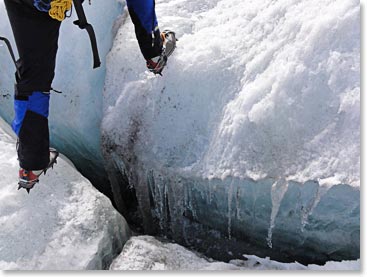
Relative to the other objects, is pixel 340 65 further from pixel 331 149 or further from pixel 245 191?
pixel 245 191

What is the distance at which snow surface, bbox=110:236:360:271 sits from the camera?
1925 mm

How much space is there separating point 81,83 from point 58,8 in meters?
0.72

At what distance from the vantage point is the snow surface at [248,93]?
1.84 meters

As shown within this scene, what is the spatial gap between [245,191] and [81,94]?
39.6 inches

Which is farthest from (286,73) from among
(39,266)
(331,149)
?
(39,266)

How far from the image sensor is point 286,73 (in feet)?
6.39

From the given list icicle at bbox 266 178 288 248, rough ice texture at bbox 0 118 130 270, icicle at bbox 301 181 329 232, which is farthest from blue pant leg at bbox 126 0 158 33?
icicle at bbox 301 181 329 232

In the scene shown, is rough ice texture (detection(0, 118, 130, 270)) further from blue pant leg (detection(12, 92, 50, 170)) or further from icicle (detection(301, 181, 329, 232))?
icicle (detection(301, 181, 329, 232))

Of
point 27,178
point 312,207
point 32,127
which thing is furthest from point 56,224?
point 312,207

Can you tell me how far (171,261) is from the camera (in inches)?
77.7

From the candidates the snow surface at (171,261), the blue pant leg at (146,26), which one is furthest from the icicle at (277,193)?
the blue pant leg at (146,26)

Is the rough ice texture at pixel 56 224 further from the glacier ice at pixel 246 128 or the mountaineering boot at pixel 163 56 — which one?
the mountaineering boot at pixel 163 56

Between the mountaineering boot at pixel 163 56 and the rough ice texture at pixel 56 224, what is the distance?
61 centimetres

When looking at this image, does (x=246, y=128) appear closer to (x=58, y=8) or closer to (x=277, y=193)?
(x=277, y=193)
